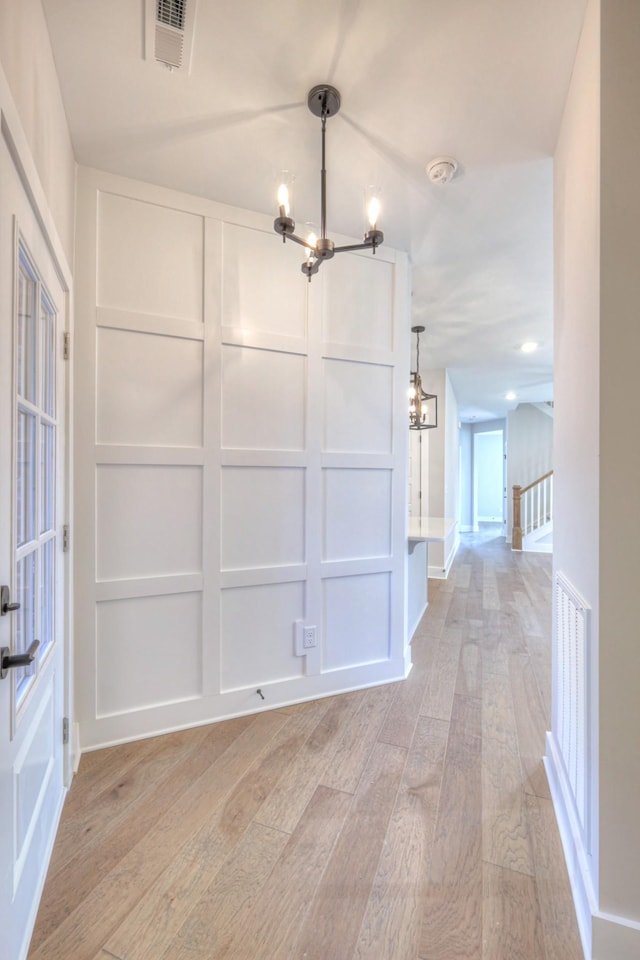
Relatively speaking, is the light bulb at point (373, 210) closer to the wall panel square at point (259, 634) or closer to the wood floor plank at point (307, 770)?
the wall panel square at point (259, 634)

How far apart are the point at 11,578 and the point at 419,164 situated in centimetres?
223

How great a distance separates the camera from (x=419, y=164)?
196cm

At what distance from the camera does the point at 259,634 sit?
2365 mm

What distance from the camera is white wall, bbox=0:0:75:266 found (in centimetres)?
108

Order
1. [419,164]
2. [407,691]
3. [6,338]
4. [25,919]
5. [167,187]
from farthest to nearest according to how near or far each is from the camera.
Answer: [407,691]
[167,187]
[419,164]
[25,919]
[6,338]

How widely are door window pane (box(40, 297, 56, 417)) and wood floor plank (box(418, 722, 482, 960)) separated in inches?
78.5

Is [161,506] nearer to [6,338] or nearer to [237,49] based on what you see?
[6,338]

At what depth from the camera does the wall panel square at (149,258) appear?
2.03 m

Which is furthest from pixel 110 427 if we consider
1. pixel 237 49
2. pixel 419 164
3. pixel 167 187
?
pixel 419 164

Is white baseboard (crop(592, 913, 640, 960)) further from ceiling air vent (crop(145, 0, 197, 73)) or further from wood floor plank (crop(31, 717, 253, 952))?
ceiling air vent (crop(145, 0, 197, 73))

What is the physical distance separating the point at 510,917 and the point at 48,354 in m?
2.32

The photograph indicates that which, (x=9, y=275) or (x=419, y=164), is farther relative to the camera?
(x=419, y=164)

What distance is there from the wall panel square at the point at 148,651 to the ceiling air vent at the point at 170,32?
2124mm

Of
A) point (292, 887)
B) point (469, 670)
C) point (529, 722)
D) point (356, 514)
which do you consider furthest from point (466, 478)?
point (292, 887)
